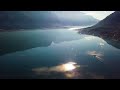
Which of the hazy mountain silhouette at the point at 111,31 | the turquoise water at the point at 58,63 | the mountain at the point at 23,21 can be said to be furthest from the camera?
the mountain at the point at 23,21

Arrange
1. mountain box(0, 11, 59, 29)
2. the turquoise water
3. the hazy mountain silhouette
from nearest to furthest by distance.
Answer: the turquoise water
the hazy mountain silhouette
mountain box(0, 11, 59, 29)

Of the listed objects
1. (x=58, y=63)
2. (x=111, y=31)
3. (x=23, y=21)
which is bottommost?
(x=58, y=63)

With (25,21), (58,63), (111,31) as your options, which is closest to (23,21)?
(25,21)

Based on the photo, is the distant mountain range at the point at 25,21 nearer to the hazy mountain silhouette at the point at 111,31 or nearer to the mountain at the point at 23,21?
the mountain at the point at 23,21

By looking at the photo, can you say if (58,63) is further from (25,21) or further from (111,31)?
(25,21)

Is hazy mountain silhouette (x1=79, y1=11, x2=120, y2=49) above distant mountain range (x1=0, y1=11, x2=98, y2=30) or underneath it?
underneath

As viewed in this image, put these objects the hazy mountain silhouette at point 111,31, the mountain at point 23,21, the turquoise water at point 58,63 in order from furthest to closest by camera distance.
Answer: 1. the mountain at point 23,21
2. the hazy mountain silhouette at point 111,31
3. the turquoise water at point 58,63

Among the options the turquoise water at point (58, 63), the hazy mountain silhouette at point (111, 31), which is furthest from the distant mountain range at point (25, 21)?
the hazy mountain silhouette at point (111, 31)

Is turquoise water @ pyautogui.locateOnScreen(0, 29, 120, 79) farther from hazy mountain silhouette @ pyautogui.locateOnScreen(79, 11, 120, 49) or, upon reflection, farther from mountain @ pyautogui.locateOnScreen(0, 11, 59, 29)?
hazy mountain silhouette @ pyautogui.locateOnScreen(79, 11, 120, 49)

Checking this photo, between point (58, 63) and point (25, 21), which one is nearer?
point (58, 63)

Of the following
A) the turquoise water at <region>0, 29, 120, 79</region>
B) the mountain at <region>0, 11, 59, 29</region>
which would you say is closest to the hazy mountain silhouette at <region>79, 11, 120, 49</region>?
the turquoise water at <region>0, 29, 120, 79</region>

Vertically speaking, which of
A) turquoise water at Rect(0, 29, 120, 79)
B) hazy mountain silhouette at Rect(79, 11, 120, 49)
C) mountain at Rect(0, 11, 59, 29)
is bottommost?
turquoise water at Rect(0, 29, 120, 79)
